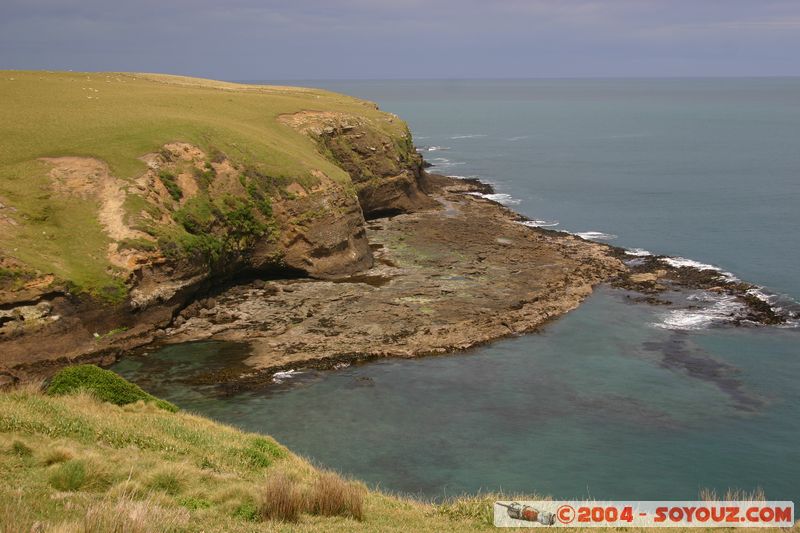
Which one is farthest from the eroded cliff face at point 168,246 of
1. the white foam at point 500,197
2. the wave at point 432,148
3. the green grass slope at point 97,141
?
the wave at point 432,148

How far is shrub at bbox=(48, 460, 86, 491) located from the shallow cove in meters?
15.0

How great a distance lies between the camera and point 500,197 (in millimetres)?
98938

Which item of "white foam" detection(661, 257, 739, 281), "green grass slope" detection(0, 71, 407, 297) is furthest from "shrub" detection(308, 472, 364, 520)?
"white foam" detection(661, 257, 739, 281)

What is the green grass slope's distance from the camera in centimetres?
4403

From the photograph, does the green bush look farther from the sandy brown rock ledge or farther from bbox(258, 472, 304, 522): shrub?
bbox(258, 472, 304, 522): shrub

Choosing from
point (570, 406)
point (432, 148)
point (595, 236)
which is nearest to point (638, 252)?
point (595, 236)

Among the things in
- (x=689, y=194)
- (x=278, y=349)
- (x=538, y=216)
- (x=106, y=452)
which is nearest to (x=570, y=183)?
(x=689, y=194)

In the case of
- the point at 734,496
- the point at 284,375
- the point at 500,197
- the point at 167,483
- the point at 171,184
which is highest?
the point at 171,184

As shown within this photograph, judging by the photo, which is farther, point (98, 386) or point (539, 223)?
point (539, 223)

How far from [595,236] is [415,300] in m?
30.8

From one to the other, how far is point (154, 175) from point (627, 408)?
35.9m

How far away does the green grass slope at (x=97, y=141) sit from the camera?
1734 inches

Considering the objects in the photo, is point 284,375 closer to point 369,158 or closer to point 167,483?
point 167,483

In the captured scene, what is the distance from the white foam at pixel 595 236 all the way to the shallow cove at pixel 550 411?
27.0 meters
